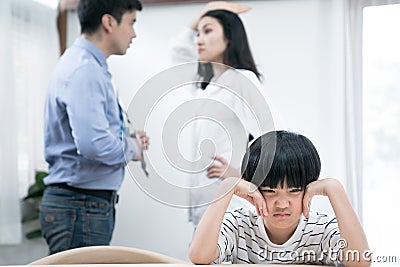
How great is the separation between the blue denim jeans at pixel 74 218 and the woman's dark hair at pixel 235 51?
0.55 meters

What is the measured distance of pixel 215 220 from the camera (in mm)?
840

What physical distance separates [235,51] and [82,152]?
631mm

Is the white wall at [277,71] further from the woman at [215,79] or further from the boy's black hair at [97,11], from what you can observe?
the boy's black hair at [97,11]

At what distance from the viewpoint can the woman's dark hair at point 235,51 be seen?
1.87 meters

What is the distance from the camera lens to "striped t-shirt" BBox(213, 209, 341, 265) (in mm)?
894

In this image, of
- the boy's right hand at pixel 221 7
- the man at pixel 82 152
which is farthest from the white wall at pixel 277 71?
the man at pixel 82 152

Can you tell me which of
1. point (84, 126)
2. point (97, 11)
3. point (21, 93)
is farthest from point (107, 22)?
point (21, 93)

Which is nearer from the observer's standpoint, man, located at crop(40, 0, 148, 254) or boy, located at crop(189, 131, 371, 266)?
boy, located at crop(189, 131, 371, 266)

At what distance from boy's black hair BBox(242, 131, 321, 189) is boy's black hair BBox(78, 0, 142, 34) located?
0.90 meters

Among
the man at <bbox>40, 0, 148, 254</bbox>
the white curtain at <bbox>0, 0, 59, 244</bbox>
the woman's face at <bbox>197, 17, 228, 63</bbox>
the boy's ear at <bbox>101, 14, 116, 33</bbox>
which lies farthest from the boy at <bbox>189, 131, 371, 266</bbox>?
the white curtain at <bbox>0, 0, 59, 244</bbox>

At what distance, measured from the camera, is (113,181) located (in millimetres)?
1587

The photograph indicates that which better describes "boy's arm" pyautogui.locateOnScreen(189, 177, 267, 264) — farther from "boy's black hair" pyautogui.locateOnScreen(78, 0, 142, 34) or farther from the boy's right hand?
the boy's right hand

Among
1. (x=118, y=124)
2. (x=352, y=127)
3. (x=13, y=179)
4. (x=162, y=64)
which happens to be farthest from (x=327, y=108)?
(x=13, y=179)

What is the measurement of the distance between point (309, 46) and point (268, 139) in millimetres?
1072
